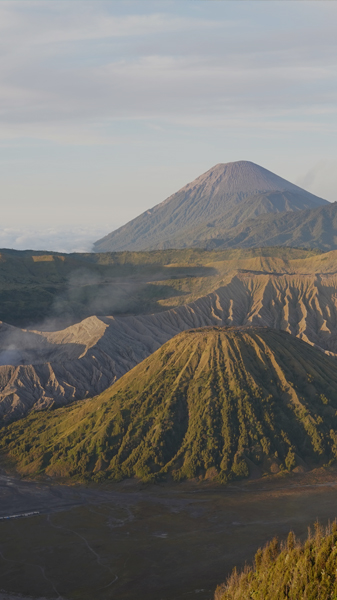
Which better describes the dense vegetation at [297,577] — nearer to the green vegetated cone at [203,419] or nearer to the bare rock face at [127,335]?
the green vegetated cone at [203,419]

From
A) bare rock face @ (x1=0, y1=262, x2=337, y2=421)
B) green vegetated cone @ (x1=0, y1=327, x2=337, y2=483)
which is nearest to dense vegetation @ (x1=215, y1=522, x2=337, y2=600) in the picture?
green vegetated cone @ (x1=0, y1=327, x2=337, y2=483)

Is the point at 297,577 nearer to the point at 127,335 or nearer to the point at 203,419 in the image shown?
the point at 203,419

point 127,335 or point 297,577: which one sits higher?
point 127,335

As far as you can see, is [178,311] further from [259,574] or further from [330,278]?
[259,574]

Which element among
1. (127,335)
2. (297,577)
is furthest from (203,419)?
(127,335)

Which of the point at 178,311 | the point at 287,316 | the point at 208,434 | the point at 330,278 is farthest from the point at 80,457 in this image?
the point at 330,278
